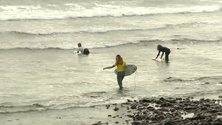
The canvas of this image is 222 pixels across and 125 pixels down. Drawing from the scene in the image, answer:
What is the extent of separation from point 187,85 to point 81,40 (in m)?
13.0

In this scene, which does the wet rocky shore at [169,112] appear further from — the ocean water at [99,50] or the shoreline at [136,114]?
the ocean water at [99,50]

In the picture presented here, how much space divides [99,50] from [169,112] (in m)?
12.7

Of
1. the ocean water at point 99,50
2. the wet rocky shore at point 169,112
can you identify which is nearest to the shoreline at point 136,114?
the wet rocky shore at point 169,112

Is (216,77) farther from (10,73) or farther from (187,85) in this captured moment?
(10,73)

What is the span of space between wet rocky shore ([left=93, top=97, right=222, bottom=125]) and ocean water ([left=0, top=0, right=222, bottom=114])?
0.99 m

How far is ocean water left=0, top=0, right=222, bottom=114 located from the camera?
1465cm

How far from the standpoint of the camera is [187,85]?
15641 mm

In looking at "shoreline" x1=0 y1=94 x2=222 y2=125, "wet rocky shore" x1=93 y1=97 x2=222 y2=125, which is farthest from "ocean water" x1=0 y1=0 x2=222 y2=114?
"wet rocky shore" x1=93 y1=97 x2=222 y2=125

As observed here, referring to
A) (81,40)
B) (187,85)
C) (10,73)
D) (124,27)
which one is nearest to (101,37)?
(81,40)

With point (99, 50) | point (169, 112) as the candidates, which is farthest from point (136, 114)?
point (99, 50)

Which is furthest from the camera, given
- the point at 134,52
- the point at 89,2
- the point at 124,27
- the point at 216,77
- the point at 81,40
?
the point at 89,2

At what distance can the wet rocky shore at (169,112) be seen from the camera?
36.0 ft

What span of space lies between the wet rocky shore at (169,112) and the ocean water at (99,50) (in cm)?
99

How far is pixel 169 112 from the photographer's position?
11984 millimetres
